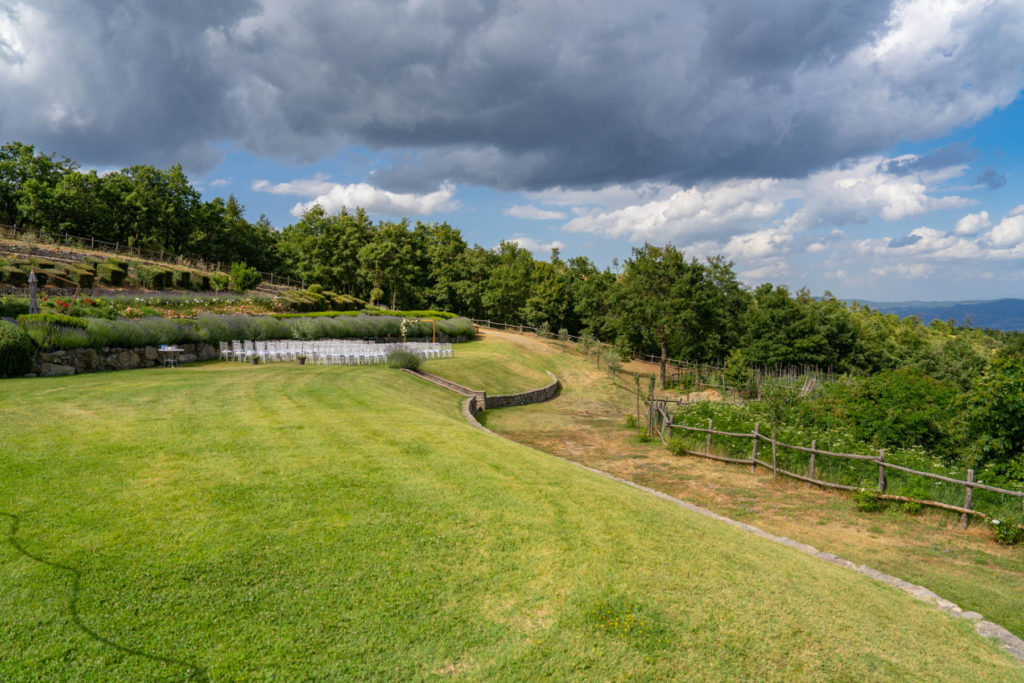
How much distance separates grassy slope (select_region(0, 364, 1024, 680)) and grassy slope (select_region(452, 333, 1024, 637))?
2.15 m

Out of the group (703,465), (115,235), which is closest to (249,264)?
(115,235)

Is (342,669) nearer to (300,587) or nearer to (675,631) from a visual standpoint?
(300,587)

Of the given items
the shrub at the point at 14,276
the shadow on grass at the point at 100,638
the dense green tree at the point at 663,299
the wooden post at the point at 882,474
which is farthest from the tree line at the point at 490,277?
the shadow on grass at the point at 100,638

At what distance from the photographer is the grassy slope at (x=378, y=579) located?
3.88m

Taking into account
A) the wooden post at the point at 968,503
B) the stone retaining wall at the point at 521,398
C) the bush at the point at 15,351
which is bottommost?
the stone retaining wall at the point at 521,398

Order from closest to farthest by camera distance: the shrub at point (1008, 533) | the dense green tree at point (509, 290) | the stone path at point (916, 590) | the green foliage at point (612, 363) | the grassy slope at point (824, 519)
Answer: the stone path at point (916, 590), the grassy slope at point (824, 519), the shrub at point (1008, 533), the green foliage at point (612, 363), the dense green tree at point (509, 290)

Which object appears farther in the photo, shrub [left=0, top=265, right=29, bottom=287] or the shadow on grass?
shrub [left=0, top=265, right=29, bottom=287]

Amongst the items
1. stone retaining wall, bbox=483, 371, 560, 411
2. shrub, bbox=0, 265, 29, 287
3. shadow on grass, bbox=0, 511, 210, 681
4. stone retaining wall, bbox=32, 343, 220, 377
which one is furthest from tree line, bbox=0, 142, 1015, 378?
shadow on grass, bbox=0, 511, 210, 681

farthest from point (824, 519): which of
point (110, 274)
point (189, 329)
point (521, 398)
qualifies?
point (110, 274)

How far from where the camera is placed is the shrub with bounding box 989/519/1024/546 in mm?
9667

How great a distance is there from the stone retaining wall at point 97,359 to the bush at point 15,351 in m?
0.33

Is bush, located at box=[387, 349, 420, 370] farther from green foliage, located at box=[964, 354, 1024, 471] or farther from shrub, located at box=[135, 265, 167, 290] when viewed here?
shrub, located at box=[135, 265, 167, 290]

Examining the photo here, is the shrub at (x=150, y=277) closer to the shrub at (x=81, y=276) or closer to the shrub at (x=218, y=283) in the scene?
the shrub at (x=81, y=276)

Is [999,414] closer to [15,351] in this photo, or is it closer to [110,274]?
[15,351]
